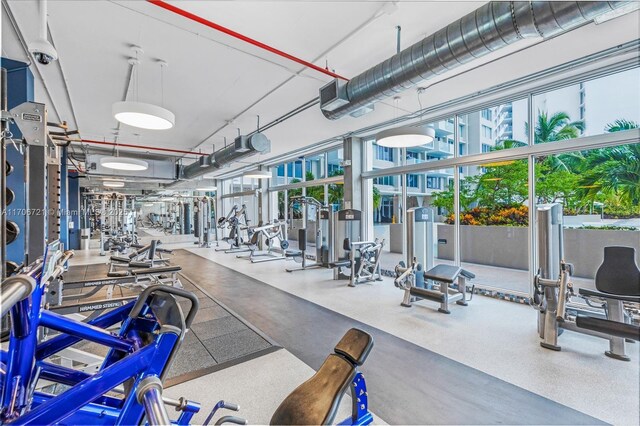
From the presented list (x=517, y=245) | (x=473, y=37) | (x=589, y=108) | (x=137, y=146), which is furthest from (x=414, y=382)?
(x=137, y=146)

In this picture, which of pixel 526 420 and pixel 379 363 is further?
pixel 379 363

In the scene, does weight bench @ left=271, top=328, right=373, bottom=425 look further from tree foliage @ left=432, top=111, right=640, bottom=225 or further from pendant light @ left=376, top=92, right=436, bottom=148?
tree foliage @ left=432, top=111, right=640, bottom=225

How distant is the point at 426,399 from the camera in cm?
225

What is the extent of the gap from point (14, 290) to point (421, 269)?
466cm

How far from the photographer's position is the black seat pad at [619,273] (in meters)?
2.94

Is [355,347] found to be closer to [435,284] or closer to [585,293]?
[585,293]

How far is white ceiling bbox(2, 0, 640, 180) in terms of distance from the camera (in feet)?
9.34

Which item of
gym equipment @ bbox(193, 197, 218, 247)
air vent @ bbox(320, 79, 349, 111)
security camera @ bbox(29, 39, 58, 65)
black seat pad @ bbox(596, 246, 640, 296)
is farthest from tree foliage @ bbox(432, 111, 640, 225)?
gym equipment @ bbox(193, 197, 218, 247)

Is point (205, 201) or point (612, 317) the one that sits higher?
point (205, 201)

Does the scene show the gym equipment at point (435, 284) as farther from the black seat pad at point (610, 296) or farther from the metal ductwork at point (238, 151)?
the metal ductwork at point (238, 151)

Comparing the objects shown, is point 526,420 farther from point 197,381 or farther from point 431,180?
point 431,180

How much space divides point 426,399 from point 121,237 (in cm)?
1144

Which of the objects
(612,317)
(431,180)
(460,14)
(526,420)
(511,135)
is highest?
(460,14)

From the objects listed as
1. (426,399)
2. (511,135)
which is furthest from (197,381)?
(511,135)
